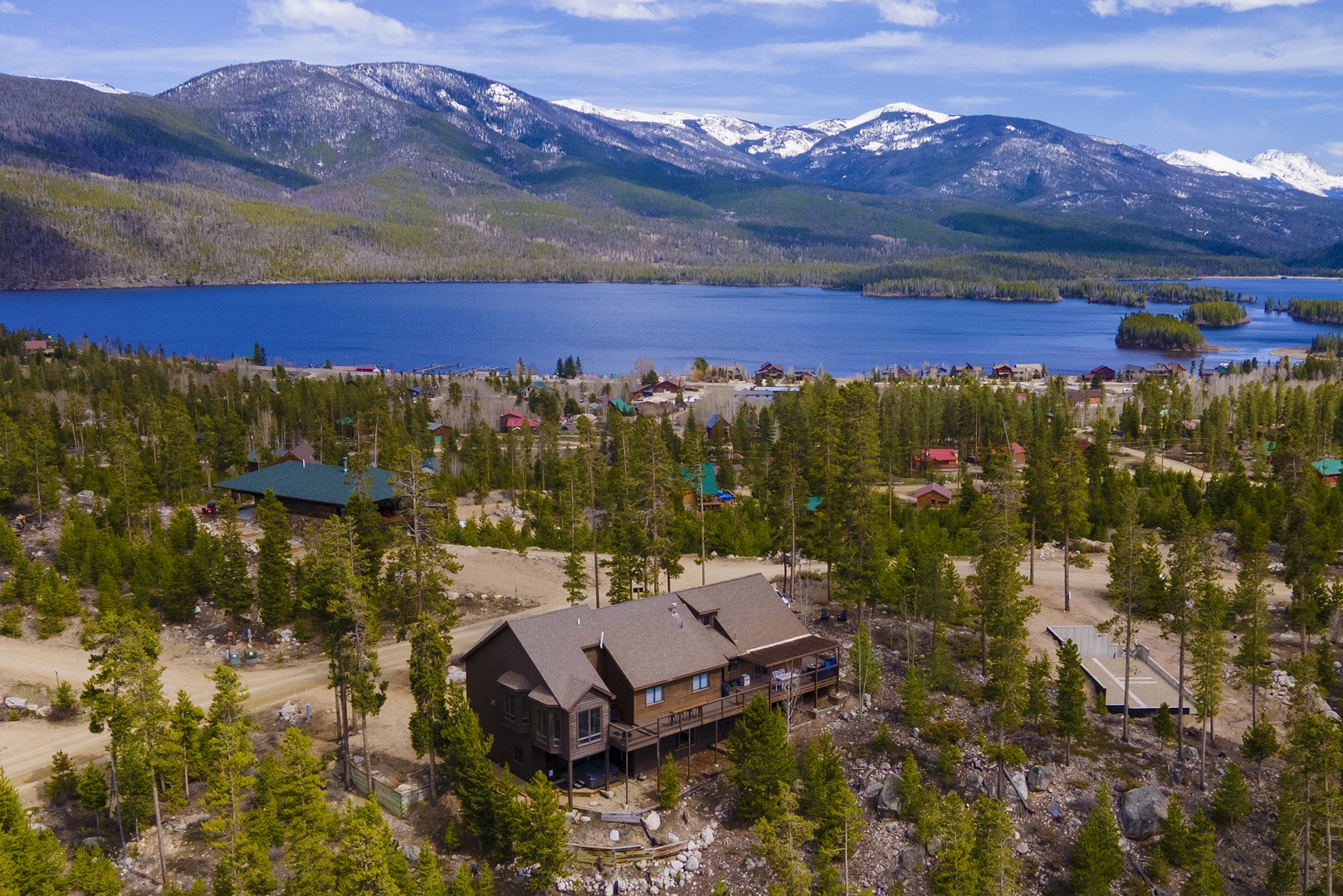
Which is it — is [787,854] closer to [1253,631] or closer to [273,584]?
[1253,631]

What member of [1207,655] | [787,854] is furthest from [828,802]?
[1207,655]

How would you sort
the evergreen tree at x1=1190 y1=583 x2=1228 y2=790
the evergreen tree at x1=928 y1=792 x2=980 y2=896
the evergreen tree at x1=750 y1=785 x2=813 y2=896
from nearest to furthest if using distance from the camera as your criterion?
the evergreen tree at x1=750 y1=785 x2=813 y2=896 → the evergreen tree at x1=928 y1=792 x2=980 y2=896 → the evergreen tree at x1=1190 y1=583 x2=1228 y2=790

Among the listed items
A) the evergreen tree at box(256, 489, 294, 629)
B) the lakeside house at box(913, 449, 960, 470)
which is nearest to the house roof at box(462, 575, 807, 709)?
the evergreen tree at box(256, 489, 294, 629)

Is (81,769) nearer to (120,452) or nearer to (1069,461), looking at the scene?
(120,452)

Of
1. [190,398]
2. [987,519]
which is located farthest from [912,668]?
[190,398]

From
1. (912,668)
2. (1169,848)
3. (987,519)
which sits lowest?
(1169,848)

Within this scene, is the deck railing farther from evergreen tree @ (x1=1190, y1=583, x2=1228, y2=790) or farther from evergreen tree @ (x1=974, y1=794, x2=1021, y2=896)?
evergreen tree @ (x1=1190, y1=583, x2=1228, y2=790)
